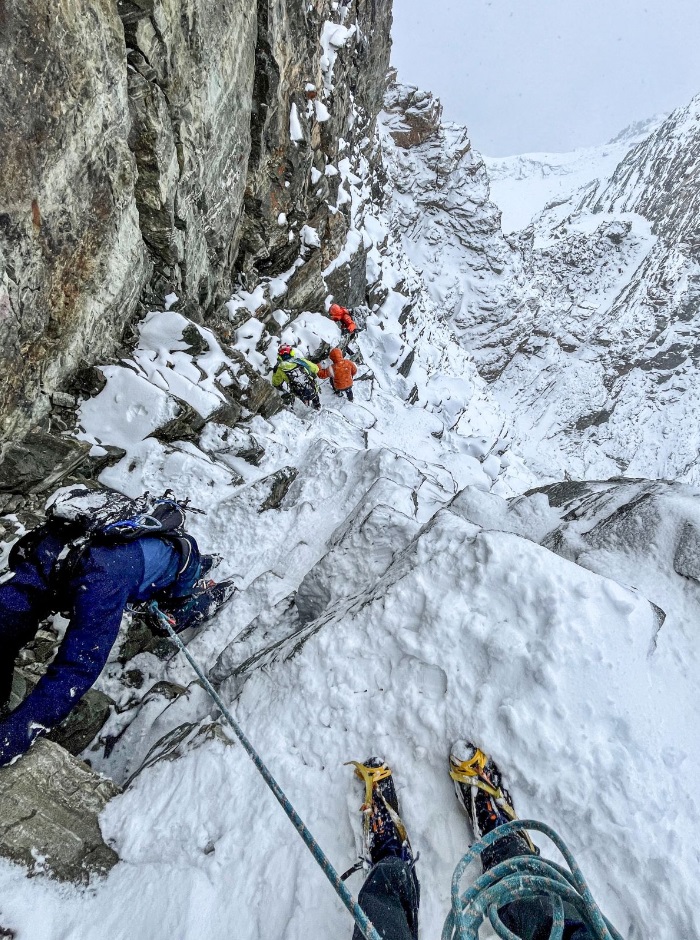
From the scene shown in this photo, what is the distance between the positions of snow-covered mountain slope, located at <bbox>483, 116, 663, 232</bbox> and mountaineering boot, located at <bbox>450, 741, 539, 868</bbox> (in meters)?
135

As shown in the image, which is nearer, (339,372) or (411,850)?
(411,850)

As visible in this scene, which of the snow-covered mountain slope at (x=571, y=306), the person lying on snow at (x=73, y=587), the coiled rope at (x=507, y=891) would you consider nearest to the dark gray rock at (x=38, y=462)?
the person lying on snow at (x=73, y=587)

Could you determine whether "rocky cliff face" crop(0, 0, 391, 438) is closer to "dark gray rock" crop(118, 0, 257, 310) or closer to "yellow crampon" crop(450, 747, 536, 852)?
"dark gray rock" crop(118, 0, 257, 310)

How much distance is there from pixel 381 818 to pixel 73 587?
6.95ft

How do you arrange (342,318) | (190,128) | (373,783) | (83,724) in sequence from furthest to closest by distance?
1. (342,318)
2. (190,128)
3. (83,724)
4. (373,783)

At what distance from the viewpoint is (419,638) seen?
3.12 m

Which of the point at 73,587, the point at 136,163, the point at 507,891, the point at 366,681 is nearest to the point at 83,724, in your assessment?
the point at 73,587

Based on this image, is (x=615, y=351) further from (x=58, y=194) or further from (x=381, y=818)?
(x=381, y=818)

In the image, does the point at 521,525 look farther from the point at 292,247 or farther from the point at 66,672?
the point at 292,247

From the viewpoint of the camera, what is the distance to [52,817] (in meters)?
2.28

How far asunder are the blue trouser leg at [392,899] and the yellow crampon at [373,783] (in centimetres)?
17

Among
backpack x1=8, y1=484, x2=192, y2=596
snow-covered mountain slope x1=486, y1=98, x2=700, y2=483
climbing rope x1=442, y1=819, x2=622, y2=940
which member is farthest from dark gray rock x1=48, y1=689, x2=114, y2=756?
snow-covered mountain slope x1=486, y1=98, x2=700, y2=483

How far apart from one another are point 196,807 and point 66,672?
41.2 inches

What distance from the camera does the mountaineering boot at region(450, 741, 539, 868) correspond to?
7.44 ft
